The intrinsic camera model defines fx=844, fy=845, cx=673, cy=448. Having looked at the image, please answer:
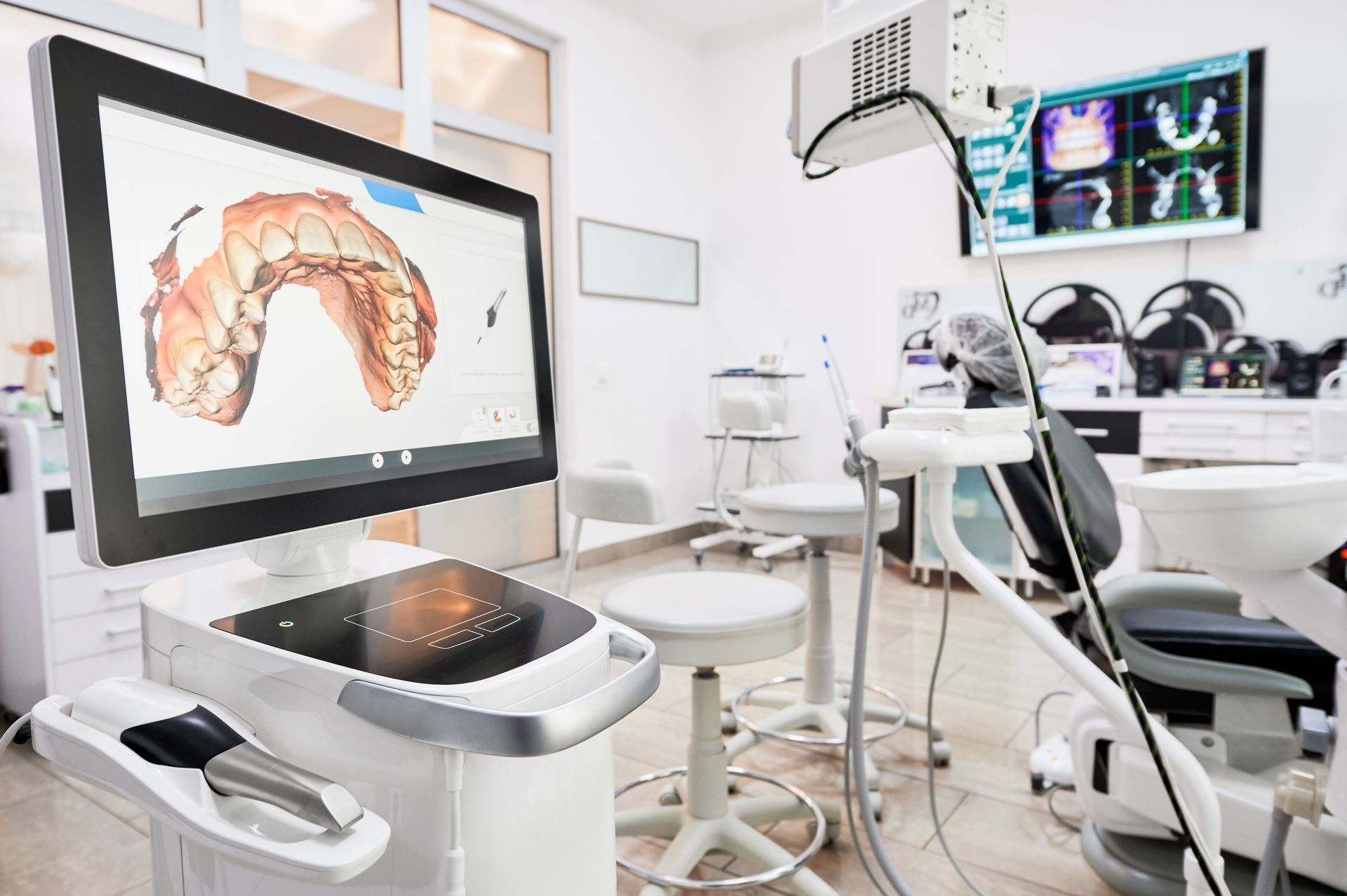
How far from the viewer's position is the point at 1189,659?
148 centimetres

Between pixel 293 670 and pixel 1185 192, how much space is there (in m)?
4.09

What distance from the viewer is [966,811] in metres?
1.87

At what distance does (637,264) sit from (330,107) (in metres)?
→ 1.81

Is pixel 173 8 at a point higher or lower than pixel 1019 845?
higher

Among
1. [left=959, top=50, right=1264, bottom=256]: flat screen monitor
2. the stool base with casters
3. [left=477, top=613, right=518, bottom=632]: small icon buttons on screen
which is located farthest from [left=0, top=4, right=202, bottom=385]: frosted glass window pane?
[left=959, top=50, right=1264, bottom=256]: flat screen monitor

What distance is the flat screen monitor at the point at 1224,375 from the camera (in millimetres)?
3361

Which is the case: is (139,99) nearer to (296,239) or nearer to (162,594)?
(296,239)

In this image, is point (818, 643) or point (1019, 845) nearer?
point (1019, 845)

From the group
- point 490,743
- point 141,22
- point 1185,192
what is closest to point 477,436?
point 490,743

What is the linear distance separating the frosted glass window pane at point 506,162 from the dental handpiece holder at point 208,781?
3079 millimetres

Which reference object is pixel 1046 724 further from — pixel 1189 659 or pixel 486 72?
pixel 486 72

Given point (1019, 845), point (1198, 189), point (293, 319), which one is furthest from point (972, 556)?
point (1198, 189)

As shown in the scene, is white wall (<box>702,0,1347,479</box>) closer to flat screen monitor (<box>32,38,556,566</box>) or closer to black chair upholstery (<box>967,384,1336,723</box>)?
black chair upholstery (<box>967,384,1336,723</box>)

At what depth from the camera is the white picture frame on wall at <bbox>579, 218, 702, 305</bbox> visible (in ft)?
14.4
